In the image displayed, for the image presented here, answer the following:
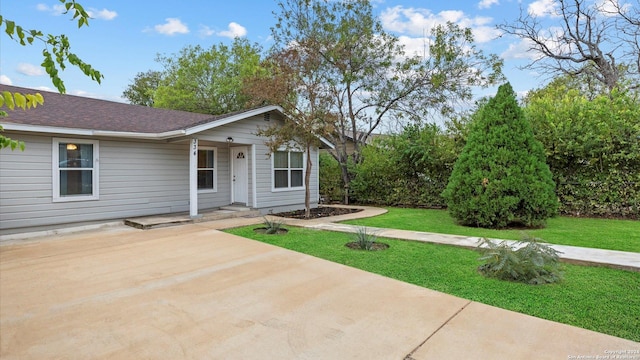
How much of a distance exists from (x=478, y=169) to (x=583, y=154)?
11.1 ft

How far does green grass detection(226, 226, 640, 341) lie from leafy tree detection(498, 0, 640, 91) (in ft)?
53.4

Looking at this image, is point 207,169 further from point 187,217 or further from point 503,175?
point 503,175

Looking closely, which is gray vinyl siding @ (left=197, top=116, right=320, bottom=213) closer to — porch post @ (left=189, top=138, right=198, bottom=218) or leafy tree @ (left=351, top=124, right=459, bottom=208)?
porch post @ (left=189, top=138, right=198, bottom=218)

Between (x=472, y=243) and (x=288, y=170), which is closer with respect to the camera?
(x=472, y=243)

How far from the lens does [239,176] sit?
38.0ft

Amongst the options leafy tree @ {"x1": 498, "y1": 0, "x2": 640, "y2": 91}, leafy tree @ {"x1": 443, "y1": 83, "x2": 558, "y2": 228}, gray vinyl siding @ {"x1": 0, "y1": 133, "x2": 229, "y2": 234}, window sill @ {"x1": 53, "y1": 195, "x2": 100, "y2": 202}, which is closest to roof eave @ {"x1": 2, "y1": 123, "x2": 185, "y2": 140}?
gray vinyl siding @ {"x1": 0, "y1": 133, "x2": 229, "y2": 234}

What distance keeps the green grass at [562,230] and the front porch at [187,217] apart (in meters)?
3.42

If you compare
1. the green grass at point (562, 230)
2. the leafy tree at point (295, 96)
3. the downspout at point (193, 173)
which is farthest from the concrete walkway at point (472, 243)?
the downspout at point (193, 173)

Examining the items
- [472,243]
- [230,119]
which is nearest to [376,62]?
[230,119]

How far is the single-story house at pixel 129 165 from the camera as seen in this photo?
7.66m

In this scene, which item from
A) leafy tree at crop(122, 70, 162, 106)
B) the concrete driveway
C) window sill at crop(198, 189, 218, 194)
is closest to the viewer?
the concrete driveway

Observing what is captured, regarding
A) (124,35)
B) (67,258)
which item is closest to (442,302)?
(67,258)

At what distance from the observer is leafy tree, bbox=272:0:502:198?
44.2 ft

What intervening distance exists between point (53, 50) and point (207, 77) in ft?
83.9
